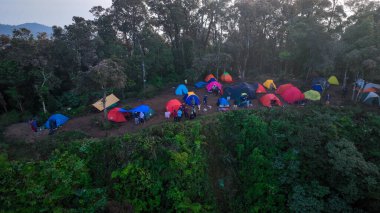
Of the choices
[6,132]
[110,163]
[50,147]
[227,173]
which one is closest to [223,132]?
[227,173]

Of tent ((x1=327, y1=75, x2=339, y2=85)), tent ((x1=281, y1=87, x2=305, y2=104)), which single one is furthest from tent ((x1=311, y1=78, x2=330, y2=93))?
tent ((x1=281, y1=87, x2=305, y2=104))

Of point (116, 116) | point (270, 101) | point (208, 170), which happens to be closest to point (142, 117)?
point (116, 116)

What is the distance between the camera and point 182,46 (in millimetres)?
28156

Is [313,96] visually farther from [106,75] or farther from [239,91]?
[106,75]

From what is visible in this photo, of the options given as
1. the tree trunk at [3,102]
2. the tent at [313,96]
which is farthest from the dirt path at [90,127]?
the tent at [313,96]

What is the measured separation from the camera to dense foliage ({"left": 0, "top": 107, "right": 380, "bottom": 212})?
27.9ft

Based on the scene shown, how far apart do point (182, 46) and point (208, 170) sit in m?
20.9

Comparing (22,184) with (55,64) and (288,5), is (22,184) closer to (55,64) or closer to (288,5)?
(55,64)

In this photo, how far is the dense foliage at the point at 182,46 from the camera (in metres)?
19.8

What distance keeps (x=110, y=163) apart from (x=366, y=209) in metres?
10.6

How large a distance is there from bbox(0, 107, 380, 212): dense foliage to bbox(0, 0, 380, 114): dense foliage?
32.6 feet

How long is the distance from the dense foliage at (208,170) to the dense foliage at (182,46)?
993 cm

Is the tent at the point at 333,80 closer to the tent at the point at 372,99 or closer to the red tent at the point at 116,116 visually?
the tent at the point at 372,99

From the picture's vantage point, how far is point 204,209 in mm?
9164
